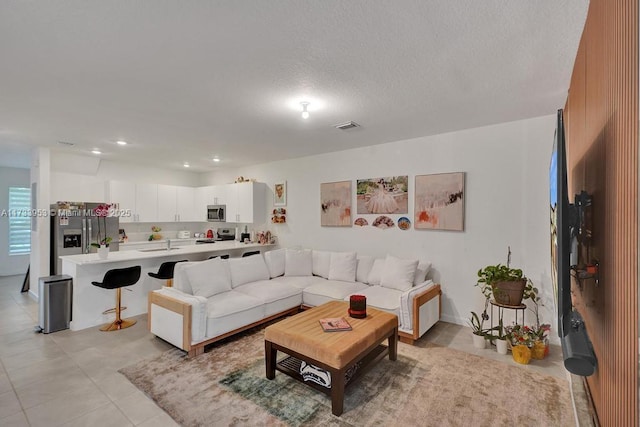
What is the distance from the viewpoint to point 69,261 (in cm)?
388

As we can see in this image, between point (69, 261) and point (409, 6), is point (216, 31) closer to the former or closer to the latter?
point (409, 6)

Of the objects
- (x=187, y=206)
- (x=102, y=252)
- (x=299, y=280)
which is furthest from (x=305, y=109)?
(x=187, y=206)

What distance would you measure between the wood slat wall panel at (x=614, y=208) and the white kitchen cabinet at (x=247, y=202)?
5398 mm

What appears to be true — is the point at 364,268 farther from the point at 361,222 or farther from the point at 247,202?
the point at 247,202

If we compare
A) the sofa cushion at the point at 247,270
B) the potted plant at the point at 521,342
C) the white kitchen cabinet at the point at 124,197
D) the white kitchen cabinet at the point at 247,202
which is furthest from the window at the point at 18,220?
the potted plant at the point at 521,342

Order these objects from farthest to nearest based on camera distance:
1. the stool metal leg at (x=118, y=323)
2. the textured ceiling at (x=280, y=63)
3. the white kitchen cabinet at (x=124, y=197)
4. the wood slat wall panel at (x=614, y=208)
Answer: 1. the white kitchen cabinet at (x=124, y=197)
2. the stool metal leg at (x=118, y=323)
3. the textured ceiling at (x=280, y=63)
4. the wood slat wall panel at (x=614, y=208)

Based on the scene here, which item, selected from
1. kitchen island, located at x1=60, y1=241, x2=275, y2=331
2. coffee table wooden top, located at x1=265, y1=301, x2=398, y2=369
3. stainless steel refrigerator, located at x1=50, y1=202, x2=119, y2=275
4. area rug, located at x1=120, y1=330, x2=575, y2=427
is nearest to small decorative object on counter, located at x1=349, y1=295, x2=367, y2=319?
coffee table wooden top, located at x1=265, y1=301, x2=398, y2=369

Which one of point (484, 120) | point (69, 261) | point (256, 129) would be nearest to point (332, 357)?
point (256, 129)

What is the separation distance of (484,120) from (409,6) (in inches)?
95.0

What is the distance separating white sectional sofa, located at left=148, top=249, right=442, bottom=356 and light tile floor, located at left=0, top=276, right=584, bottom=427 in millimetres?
377

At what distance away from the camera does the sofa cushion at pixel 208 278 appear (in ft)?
11.7

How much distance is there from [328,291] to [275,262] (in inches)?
45.2

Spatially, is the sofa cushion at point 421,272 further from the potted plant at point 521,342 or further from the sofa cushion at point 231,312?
the sofa cushion at point 231,312

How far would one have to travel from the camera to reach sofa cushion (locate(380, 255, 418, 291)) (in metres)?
3.92
